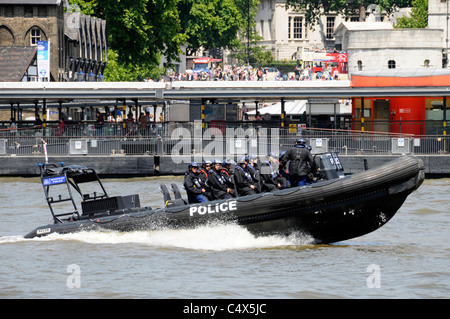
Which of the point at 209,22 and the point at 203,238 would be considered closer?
the point at 203,238

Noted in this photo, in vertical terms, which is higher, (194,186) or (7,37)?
(7,37)

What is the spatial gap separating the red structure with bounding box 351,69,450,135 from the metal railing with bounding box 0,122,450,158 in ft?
3.02

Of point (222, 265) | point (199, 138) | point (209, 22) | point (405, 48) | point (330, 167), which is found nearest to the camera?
point (222, 265)

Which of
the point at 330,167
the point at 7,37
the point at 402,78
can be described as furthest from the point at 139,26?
the point at 330,167

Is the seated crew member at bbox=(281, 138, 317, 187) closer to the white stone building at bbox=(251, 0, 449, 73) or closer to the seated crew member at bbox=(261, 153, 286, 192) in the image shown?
the seated crew member at bbox=(261, 153, 286, 192)

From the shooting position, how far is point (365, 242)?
2053cm

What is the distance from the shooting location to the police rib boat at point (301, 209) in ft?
60.5

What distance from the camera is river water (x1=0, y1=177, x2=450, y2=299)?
15984mm

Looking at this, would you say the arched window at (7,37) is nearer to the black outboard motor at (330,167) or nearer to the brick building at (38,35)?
the brick building at (38,35)

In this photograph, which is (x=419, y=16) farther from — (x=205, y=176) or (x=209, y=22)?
(x=205, y=176)

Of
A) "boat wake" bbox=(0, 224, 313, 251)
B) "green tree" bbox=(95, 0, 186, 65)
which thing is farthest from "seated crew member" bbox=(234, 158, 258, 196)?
"green tree" bbox=(95, 0, 186, 65)

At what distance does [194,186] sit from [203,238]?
4.82 ft

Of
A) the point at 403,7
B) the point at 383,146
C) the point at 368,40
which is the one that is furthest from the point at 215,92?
the point at 403,7

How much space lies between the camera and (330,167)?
19.7 metres
